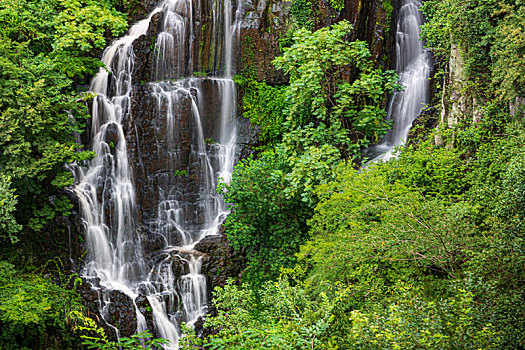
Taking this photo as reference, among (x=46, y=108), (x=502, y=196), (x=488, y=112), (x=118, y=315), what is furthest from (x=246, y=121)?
(x=502, y=196)

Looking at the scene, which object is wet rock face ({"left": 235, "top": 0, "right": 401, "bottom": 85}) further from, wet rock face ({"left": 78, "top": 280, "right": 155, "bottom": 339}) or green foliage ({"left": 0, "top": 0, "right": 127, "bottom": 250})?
wet rock face ({"left": 78, "top": 280, "right": 155, "bottom": 339})

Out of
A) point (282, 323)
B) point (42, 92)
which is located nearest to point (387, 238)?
point (282, 323)

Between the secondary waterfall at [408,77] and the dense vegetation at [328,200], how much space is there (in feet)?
3.41

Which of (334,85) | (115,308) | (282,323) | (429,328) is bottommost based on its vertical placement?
(115,308)

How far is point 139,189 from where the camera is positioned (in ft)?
46.8

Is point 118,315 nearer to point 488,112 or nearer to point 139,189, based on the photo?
point 139,189

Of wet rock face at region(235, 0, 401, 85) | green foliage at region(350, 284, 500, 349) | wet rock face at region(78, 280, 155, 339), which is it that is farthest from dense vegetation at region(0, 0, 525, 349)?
wet rock face at region(235, 0, 401, 85)

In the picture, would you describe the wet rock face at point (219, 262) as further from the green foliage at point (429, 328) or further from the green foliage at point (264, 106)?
the green foliage at point (429, 328)

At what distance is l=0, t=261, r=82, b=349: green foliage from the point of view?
9.56 meters

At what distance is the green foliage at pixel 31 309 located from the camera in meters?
9.56

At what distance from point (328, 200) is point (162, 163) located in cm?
733

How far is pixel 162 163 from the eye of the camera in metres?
14.8

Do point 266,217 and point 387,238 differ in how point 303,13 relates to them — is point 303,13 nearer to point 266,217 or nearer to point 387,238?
point 266,217

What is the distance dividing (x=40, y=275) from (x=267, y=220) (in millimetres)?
6746
